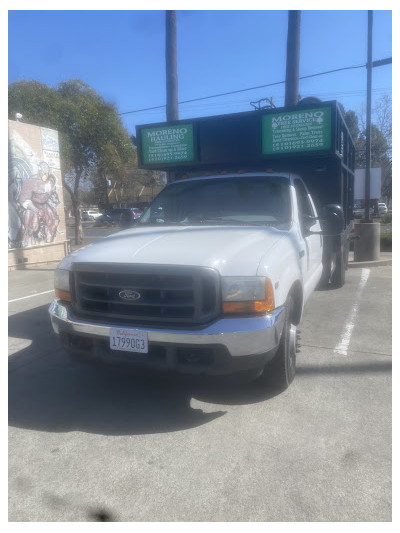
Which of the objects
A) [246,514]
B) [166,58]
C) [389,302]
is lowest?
[246,514]

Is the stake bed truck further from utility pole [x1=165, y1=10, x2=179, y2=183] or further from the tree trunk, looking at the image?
the tree trunk

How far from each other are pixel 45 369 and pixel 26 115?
59.2 feet

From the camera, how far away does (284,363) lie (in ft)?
11.3

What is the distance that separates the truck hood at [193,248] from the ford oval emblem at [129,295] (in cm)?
23

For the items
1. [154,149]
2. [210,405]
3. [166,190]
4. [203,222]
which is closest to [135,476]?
[210,405]

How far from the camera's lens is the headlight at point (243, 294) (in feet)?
9.73

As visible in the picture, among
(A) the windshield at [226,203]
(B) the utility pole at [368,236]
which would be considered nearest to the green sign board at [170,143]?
(A) the windshield at [226,203]

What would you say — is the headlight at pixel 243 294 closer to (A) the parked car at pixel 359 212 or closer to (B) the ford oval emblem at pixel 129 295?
(B) the ford oval emblem at pixel 129 295

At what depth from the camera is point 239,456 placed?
281cm

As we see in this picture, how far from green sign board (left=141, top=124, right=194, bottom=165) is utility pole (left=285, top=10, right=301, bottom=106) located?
19.1 feet

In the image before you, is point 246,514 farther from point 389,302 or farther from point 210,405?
point 389,302

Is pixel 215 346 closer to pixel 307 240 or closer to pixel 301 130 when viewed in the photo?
pixel 307 240

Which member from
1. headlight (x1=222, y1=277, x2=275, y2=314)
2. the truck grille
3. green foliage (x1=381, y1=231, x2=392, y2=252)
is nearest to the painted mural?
the truck grille

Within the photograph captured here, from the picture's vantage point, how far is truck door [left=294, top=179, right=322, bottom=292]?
4.51 m
